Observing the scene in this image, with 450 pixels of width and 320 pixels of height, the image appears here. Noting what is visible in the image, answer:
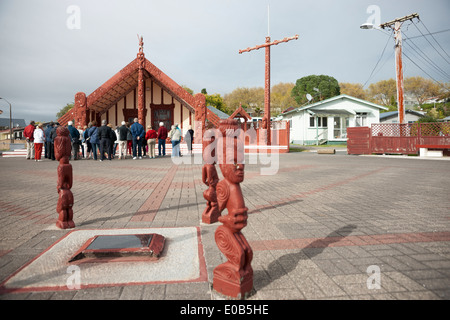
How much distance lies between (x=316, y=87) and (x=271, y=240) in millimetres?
80469

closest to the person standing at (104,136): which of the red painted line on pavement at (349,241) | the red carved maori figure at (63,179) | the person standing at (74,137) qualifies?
→ the person standing at (74,137)

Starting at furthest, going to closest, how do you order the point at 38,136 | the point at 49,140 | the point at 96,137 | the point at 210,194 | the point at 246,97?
the point at 246,97 < the point at 49,140 < the point at 96,137 < the point at 38,136 < the point at 210,194

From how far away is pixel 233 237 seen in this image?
2182 mm

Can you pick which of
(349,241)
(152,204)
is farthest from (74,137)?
(349,241)

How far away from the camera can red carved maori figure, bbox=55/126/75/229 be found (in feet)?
12.4

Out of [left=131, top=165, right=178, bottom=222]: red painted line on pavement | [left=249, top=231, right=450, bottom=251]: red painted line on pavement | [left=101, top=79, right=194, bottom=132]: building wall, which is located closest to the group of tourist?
[left=131, top=165, right=178, bottom=222]: red painted line on pavement

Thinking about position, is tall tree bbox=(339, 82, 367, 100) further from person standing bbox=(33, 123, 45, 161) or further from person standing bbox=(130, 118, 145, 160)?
person standing bbox=(33, 123, 45, 161)

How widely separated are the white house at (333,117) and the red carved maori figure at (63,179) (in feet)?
108

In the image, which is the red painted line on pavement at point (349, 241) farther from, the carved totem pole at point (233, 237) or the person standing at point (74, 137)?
the person standing at point (74, 137)

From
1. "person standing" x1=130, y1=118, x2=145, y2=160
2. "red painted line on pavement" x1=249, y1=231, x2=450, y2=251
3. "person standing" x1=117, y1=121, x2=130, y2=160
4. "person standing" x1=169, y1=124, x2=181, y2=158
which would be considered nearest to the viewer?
"red painted line on pavement" x1=249, y1=231, x2=450, y2=251

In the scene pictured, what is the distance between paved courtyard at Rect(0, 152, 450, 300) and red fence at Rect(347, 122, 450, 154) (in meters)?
13.1

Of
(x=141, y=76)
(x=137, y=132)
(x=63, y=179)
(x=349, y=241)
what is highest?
(x=141, y=76)

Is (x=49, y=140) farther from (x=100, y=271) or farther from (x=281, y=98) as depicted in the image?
(x=281, y=98)

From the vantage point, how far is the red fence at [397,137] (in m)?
17.4
